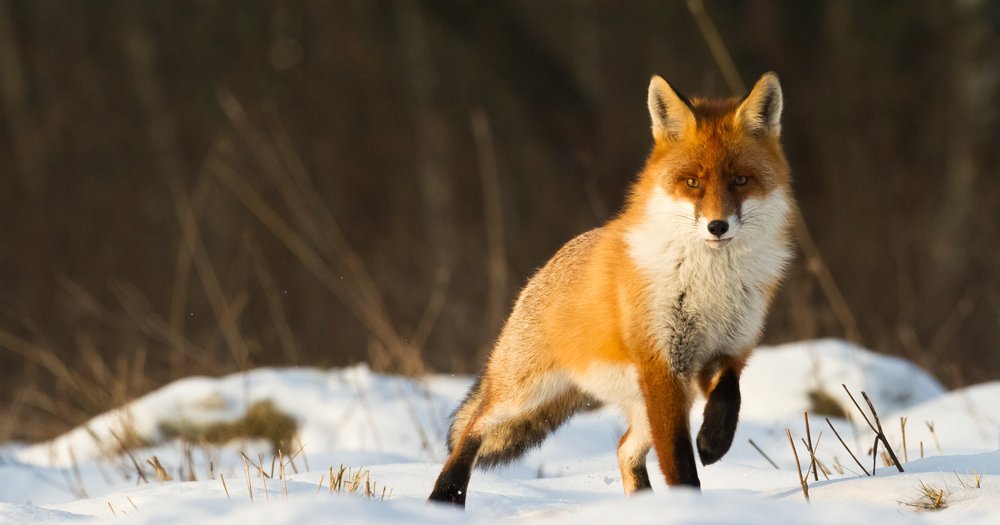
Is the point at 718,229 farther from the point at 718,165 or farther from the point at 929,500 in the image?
the point at 929,500

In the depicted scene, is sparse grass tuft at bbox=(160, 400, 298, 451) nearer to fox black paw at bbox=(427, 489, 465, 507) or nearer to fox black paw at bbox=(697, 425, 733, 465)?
fox black paw at bbox=(427, 489, 465, 507)

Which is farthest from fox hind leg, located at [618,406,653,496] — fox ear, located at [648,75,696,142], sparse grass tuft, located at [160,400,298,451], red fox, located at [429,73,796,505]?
sparse grass tuft, located at [160,400,298,451]

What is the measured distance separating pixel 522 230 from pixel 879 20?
17.0ft

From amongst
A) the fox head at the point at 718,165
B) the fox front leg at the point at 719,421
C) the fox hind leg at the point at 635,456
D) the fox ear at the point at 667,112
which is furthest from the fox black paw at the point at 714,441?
the fox ear at the point at 667,112

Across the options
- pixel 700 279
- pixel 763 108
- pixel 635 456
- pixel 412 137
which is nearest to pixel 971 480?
pixel 700 279

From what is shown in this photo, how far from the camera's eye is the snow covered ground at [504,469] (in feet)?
7.24

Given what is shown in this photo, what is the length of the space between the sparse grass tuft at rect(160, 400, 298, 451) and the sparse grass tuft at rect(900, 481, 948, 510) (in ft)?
12.9

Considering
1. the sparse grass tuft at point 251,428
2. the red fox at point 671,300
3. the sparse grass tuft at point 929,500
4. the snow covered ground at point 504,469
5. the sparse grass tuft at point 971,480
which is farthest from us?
the sparse grass tuft at point 251,428

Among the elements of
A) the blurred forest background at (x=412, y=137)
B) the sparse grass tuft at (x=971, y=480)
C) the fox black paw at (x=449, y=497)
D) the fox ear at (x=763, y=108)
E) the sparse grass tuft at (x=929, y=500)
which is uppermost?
the blurred forest background at (x=412, y=137)

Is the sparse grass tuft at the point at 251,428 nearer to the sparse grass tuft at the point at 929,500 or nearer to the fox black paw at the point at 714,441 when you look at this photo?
the fox black paw at the point at 714,441

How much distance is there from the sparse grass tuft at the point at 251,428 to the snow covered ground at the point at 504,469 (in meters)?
0.05

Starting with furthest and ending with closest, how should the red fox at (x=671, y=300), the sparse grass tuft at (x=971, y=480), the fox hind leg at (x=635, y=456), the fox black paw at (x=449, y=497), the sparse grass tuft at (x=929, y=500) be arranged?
the fox hind leg at (x=635, y=456) < the fox black paw at (x=449, y=497) < the red fox at (x=671, y=300) < the sparse grass tuft at (x=971, y=480) < the sparse grass tuft at (x=929, y=500)

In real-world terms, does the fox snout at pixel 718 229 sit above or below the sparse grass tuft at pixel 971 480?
above

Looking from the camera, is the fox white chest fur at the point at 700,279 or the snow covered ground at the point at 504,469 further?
the fox white chest fur at the point at 700,279
